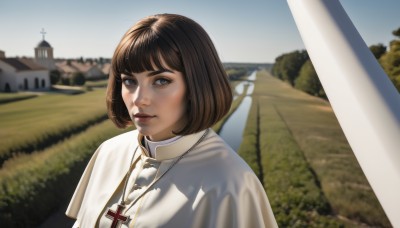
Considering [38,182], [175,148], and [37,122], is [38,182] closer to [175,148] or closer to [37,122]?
[37,122]

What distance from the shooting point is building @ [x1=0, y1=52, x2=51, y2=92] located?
802 inches

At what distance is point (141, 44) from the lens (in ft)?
4.92

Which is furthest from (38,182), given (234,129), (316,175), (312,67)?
(312,67)

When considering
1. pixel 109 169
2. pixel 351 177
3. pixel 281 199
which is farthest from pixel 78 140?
pixel 109 169

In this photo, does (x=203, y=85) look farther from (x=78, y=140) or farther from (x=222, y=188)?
(x=78, y=140)

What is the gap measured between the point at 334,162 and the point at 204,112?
1432 cm

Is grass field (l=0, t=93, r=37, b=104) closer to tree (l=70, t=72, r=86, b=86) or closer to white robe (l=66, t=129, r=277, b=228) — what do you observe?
tree (l=70, t=72, r=86, b=86)

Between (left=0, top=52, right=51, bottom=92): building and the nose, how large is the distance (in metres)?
20.2

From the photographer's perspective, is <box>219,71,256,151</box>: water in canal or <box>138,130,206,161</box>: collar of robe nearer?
<box>138,130,206,161</box>: collar of robe

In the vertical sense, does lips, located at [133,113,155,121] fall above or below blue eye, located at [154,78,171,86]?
below

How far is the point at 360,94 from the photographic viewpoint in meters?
0.62

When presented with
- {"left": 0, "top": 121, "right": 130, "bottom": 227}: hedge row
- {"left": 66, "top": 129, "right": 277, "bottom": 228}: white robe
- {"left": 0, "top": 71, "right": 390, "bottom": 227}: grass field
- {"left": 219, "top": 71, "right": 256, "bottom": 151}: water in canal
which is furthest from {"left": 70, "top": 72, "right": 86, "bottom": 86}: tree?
{"left": 66, "top": 129, "right": 277, "bottom": 228}: white robe

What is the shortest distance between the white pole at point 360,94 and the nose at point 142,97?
81cm

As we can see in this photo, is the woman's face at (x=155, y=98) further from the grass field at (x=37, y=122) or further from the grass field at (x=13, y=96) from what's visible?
the grass field at (x=13, y=96)
